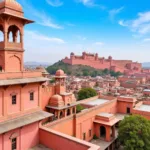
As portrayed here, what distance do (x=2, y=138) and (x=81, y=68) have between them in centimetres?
11431

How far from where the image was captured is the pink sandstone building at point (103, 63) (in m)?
124

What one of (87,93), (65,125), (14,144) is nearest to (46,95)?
(65,125)

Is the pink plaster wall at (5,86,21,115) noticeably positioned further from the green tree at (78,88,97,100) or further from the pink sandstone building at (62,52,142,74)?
the pink sandstone building at (62,52,142,74)

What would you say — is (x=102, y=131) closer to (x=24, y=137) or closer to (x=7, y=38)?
(x=24, y=137)

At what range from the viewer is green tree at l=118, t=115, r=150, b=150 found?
59.5ft

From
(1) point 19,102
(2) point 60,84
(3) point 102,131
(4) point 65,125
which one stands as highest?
(2) point 60,84

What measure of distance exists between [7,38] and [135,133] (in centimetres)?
1669

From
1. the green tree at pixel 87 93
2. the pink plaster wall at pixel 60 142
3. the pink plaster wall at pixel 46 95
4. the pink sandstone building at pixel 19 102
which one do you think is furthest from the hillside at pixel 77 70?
the pink plaster wall at pixel 60 142

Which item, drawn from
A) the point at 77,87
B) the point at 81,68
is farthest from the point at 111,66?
the point at 77,87

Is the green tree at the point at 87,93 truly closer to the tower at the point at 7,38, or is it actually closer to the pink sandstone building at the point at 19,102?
the pink sandstone building at the point at 19,102

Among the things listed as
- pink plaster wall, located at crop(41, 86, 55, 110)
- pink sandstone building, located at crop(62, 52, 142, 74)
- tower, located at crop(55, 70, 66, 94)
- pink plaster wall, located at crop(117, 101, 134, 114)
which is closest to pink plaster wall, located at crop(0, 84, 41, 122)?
pink plaster wall, located at crop(41, 86, 55, 110)

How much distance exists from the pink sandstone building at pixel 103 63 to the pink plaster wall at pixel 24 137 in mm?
110355

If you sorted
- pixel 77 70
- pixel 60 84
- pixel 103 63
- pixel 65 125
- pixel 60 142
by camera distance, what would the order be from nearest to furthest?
pixel 60 142 < pixel 65 125 < pixel 60 84 < pixel 77 70 < pixel 103 63

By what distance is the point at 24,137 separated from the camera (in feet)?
33.8
